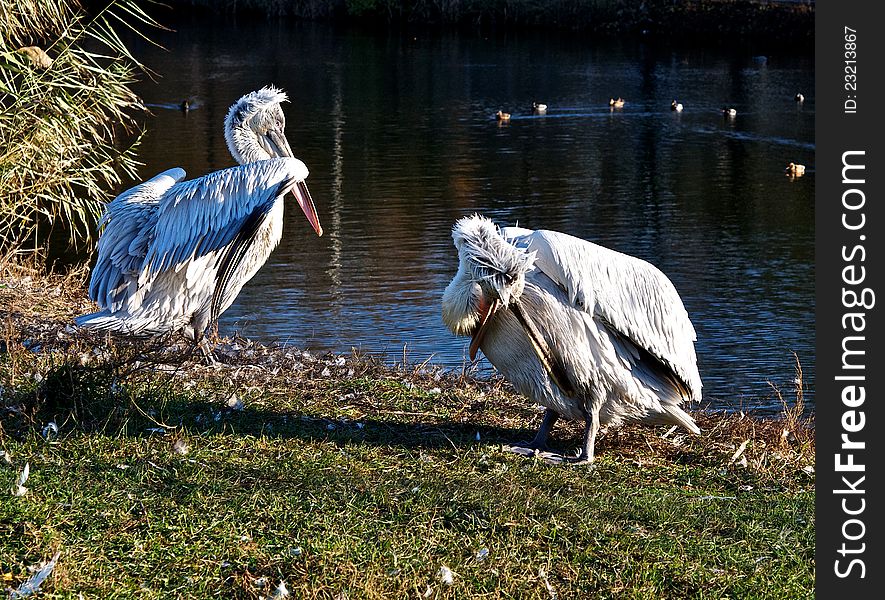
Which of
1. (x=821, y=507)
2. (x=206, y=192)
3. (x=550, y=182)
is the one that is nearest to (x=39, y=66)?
(x=206, y=192)

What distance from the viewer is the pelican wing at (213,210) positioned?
222 inches

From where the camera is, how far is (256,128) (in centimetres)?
695

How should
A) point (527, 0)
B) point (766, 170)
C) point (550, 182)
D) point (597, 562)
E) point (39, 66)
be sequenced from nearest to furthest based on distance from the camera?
point (597, 562), point (39, 66), point (550, 182), point (766, 170), point (527, 0)

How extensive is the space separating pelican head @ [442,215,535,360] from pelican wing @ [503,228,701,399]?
15cm

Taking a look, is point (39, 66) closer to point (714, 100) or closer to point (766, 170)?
point (766, 170)

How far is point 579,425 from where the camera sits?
17.9 ft

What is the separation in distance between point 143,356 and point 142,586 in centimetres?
253

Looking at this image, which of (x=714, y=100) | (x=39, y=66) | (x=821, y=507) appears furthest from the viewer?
(x=714, y=100)

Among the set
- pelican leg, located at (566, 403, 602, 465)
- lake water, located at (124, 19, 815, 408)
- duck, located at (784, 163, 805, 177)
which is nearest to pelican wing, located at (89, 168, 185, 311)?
lake water, located at (124, 19, 815, 408)

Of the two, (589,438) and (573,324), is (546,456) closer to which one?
(589,438)

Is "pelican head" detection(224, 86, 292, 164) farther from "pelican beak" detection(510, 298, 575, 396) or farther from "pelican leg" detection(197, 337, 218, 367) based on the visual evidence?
"pelican beak" detection(510, 298, 575, 396)

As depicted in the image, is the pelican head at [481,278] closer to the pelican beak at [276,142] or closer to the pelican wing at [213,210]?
the pelican wing at [213,210]

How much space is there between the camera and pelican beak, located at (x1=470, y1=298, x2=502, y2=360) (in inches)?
179

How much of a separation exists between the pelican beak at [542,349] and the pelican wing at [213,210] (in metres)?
1.70
